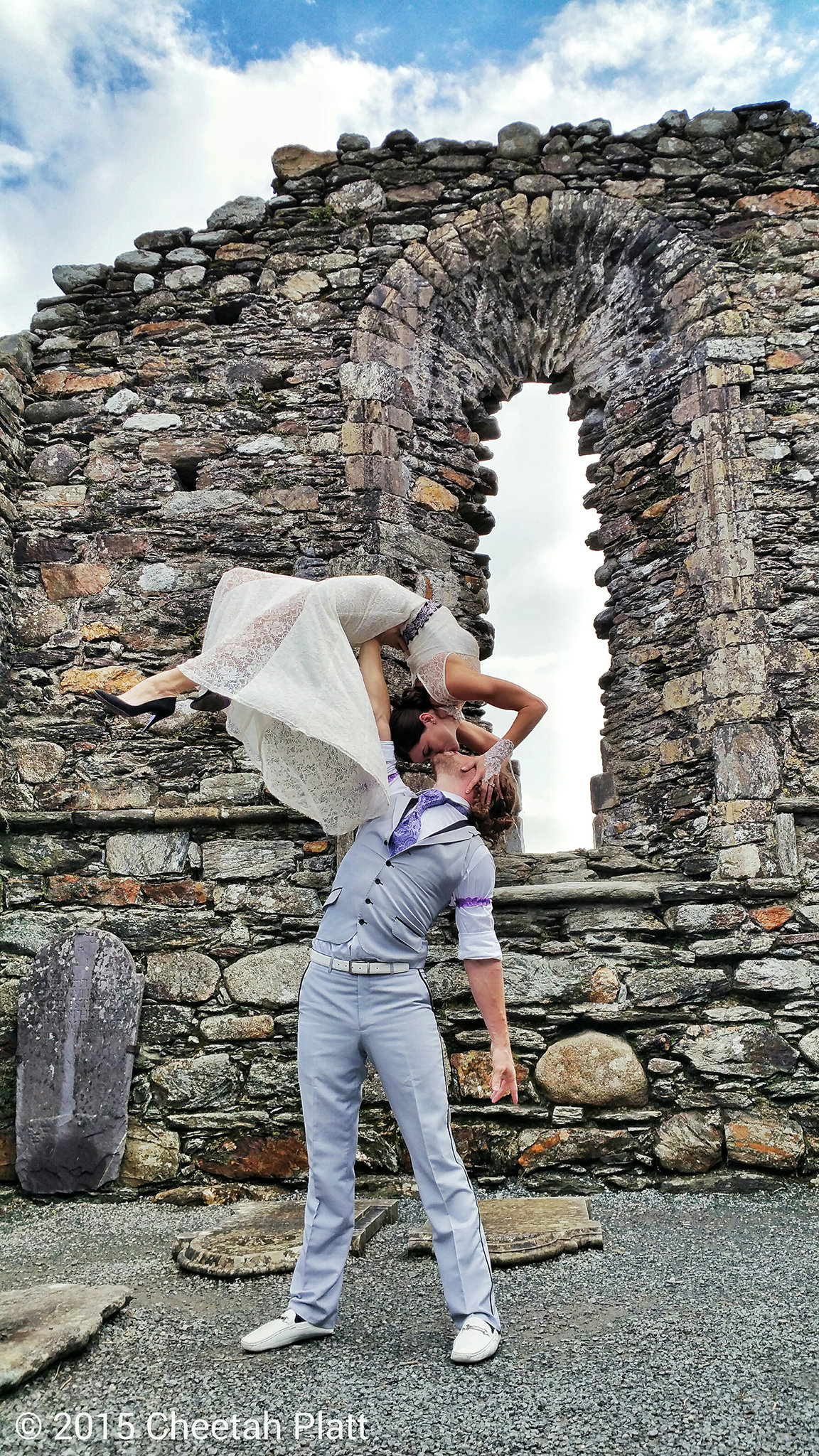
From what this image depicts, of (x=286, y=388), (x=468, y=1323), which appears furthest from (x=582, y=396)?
(x=468, y=1323)

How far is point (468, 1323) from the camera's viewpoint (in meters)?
2.22

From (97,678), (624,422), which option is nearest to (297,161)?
(624,422)

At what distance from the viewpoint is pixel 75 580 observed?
5.01 meters

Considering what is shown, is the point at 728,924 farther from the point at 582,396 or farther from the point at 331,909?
the point at 582,396

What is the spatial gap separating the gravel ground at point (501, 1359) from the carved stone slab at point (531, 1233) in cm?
4

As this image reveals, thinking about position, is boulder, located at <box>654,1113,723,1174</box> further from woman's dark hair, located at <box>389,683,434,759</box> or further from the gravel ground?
woman's dark hair, located at <box>389,683,434,759</box>

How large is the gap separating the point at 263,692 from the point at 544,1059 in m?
2.44

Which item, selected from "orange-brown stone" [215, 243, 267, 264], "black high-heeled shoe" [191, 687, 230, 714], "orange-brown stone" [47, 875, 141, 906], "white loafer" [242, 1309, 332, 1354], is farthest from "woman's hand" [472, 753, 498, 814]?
"orange-brown stone" [215, 243, 267, 264]

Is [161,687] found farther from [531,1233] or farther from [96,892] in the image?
[96,892]

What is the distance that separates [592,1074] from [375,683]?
227 centimetres

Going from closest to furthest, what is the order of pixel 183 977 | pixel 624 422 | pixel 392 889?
pixel 392 889 → pixel 183 977 → pixel 624 422

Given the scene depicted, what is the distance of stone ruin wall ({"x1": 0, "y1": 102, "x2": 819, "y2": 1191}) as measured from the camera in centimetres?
410

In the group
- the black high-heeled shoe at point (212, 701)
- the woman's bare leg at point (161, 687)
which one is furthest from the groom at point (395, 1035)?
the woman's bare leg at point (161, 687)

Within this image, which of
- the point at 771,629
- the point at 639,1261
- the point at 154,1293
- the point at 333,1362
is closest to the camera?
the point at 333,1362
